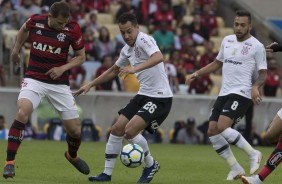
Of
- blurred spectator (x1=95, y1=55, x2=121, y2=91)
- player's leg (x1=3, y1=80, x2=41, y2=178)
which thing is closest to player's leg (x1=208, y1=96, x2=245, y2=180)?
player's leg (x1=3, y1=80, x2=41, y2=178)

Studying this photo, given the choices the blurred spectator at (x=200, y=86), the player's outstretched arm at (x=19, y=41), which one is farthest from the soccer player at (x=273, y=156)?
the blurred spectator at (x=200, y=86)

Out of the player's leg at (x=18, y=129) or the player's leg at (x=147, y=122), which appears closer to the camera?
the player's leg at (x=18, y=129)

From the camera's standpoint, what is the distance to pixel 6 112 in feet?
81.9

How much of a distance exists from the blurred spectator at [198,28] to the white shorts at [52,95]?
16.4 meters

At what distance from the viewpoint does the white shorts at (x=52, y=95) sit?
13656 mm

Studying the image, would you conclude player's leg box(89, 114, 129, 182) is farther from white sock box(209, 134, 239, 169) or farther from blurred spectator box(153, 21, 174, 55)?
blurred spectator box(153, 21, 174, 55)

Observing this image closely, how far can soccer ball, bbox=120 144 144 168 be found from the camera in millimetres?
13422

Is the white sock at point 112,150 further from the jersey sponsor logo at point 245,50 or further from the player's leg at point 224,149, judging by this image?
the jersey sponsor logo at point 245,50

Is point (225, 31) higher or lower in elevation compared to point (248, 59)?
lower

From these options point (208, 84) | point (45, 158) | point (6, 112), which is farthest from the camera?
point (208, 84)

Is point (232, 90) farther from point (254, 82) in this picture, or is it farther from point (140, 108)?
point (140, 108)

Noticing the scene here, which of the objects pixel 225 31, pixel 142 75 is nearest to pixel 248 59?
pixel 142 75

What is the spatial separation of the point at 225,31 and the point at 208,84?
4978mm

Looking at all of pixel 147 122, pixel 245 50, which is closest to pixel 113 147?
pixel 147 122
